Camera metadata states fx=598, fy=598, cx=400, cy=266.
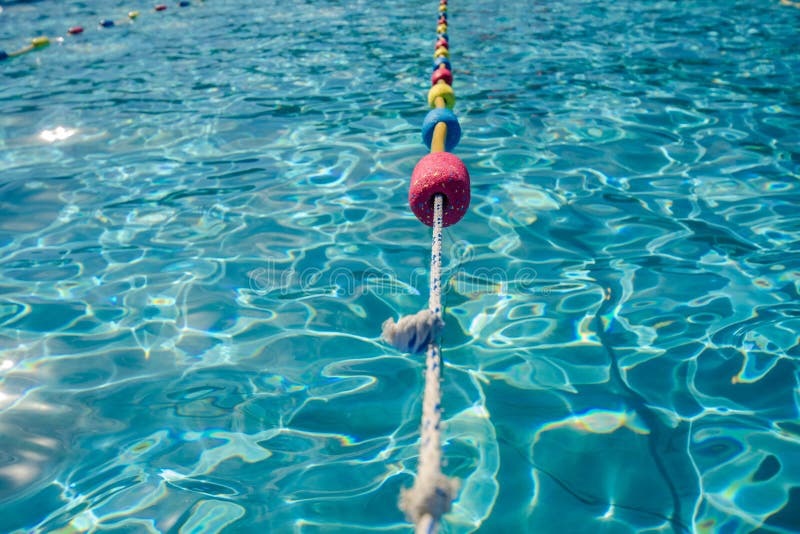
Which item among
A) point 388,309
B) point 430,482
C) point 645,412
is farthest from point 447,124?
point 430,482

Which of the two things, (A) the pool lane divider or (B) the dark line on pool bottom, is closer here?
(A) the pool lane divider

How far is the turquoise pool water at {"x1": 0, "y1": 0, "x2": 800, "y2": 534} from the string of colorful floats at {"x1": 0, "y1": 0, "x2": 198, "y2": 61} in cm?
322

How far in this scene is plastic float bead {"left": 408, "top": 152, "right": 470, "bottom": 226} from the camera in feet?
8.08

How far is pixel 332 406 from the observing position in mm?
2113

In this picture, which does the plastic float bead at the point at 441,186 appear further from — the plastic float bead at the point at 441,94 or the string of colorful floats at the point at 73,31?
the string of colorful floats at the point at 73,31

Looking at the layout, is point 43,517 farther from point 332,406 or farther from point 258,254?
point 258,254

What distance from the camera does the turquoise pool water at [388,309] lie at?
5.88 feet

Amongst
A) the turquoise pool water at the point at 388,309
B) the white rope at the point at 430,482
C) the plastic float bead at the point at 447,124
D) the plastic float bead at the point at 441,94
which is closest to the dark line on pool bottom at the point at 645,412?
the turquoise pool water at the point at 388,309

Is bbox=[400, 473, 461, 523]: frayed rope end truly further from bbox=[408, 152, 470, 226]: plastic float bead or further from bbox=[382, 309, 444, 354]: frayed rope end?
bbox=[408, 152, 470, 226]: plastic float bead

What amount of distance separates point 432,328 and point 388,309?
1.00 meters

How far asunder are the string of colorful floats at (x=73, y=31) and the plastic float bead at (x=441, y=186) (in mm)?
7803

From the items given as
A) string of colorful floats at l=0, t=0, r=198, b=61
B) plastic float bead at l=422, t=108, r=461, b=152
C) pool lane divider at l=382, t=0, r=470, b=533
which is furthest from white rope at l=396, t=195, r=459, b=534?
string of colorful floats at l=0, t=0, r=198, b=61

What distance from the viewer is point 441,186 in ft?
8.07

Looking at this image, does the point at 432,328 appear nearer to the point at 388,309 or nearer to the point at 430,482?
the point at 430,482
